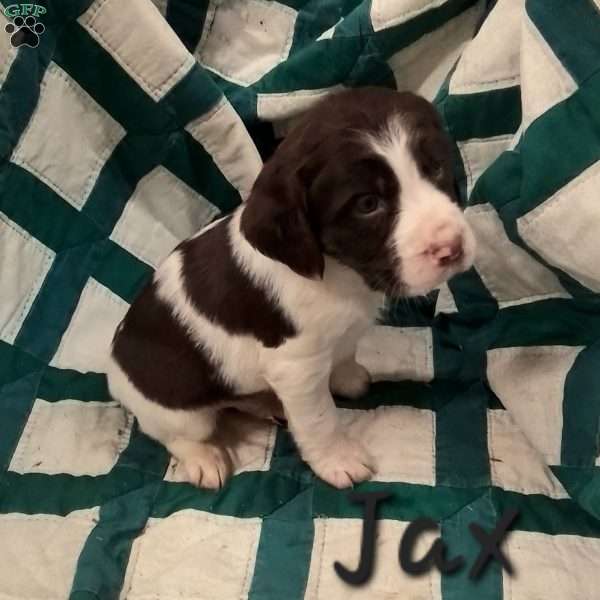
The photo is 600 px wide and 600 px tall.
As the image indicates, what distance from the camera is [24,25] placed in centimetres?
224

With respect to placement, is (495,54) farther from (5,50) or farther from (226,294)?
Result: (5,50)

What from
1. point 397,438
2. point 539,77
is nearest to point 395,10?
point 539,77

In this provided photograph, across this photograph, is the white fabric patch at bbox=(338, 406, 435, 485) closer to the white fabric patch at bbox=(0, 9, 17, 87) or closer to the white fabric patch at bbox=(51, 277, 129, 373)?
the white fabric patch at bbox=(51, 277, 129, 373)

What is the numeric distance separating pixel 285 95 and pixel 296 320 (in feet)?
3.09

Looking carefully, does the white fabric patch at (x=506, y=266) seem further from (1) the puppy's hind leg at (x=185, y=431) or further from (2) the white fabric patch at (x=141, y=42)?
(2) the white fabric patch at (x=141, y=42)

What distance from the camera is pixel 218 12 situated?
2688 mm

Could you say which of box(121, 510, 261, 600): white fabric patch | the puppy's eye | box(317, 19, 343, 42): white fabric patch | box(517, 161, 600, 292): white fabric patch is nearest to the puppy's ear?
the puppy's eye

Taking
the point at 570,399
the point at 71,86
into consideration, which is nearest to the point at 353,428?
the point at 570,399

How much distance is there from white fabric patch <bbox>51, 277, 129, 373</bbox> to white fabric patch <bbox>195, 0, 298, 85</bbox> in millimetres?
851

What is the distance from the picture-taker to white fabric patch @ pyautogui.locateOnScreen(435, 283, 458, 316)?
2412 millimetres

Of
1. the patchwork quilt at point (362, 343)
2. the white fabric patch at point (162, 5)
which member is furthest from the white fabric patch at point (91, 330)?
the white fabric patch at point (162, 5)

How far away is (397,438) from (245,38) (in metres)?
1.44

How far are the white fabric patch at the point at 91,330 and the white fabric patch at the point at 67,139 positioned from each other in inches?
12.1

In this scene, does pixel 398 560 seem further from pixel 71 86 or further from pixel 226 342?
pixel 71 86
